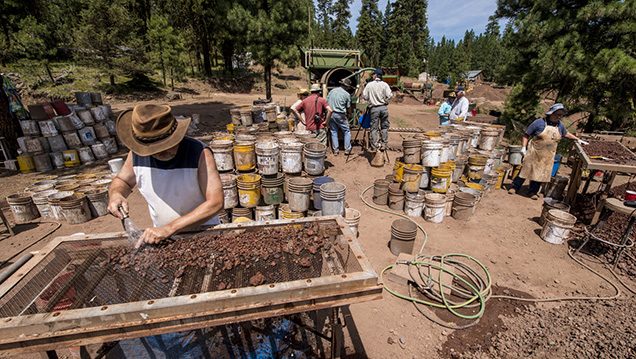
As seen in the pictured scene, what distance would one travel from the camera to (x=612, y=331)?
3391 millimetres

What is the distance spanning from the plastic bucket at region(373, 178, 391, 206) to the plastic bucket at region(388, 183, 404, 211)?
15 cm

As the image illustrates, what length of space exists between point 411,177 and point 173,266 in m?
5.20

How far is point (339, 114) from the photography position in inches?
351

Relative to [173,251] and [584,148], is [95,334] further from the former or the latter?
[584,148]

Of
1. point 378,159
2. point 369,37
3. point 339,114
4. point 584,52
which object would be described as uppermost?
point 369,37

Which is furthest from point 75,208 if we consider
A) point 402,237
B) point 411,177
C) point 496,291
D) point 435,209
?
point 496,291

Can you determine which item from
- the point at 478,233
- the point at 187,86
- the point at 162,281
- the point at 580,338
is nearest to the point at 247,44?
the point at 187,86

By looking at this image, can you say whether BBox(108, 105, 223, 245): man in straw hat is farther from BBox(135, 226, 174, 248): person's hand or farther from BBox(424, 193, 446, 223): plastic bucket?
BBox(424, 193, 446, 223): plastic bucket

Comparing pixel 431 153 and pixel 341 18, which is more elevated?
pixel 341 18

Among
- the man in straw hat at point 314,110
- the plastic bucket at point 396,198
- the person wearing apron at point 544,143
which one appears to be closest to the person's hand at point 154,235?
the plastic bucket at point 396,198

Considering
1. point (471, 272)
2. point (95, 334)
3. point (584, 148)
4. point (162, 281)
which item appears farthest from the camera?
point (584, 148)

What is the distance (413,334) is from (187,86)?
27681mm

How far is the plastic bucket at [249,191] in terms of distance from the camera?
5.21 meters

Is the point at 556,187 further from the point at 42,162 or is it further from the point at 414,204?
the point at 42,162
